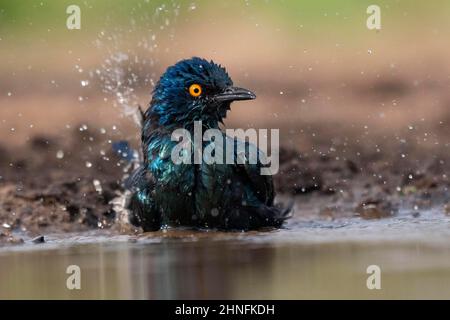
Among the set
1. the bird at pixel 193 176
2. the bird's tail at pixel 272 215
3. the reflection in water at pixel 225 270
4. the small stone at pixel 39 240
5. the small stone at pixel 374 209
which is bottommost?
the small stone at pixel 39 240

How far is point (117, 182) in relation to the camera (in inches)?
401

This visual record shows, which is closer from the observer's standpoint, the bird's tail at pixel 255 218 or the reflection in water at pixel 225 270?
the reflection in water at pixel 225 270

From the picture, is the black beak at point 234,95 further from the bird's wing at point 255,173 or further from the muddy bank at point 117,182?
the muddy bank at point 117,182

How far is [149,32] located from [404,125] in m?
3.49

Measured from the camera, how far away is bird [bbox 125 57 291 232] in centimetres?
802

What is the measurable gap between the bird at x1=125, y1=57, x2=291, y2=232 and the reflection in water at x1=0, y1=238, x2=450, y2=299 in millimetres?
323

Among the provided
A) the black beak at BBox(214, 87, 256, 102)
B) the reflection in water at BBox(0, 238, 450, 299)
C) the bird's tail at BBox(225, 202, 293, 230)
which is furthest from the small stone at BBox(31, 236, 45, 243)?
the black beak at BBox(214, 87, 256, 102)

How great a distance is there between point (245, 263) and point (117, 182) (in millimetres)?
3543

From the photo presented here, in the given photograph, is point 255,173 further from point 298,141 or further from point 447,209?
point 298,141

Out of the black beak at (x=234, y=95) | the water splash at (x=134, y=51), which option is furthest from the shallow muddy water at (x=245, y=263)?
the water splash at (x=134, y=51)

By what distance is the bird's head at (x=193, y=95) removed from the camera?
A: 27.3 feet

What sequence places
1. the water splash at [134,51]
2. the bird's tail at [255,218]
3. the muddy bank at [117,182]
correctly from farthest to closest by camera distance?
the water splash at [134,51] → the muddy bank at [117,182] → the bird's tail at [255,218]
